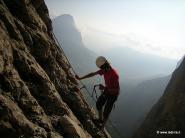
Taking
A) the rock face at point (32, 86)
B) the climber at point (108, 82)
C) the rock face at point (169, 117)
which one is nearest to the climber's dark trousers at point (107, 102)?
the climber at point (108, 82)

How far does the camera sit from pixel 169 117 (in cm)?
4969

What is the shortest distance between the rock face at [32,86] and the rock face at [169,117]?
36.7 m

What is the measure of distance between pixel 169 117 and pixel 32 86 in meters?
44.2

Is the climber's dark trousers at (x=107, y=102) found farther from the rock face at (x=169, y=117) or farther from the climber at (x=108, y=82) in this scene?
the rock face at (x=169, y=117)

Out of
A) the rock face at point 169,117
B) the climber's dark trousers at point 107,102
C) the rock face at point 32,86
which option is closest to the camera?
the rock face at point 32,86

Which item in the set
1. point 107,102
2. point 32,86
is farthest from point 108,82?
point 32,86

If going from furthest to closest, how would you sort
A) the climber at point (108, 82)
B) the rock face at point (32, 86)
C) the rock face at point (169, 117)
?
the rock face at point (169, 117) → the climber at point (108, 82) → the rock face at point (32, 86)

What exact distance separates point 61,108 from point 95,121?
3187mm

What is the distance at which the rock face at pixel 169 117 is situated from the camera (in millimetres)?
46688

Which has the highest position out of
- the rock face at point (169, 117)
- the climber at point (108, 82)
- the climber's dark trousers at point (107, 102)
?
the climber at point (108, 82)

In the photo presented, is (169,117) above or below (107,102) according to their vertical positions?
below

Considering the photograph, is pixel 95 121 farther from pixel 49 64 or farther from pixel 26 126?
pixel 26 126

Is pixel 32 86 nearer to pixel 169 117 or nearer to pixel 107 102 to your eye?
pixel 107 102

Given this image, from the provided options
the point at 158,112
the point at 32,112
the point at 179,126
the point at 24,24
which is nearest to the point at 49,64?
the point at 24,24
